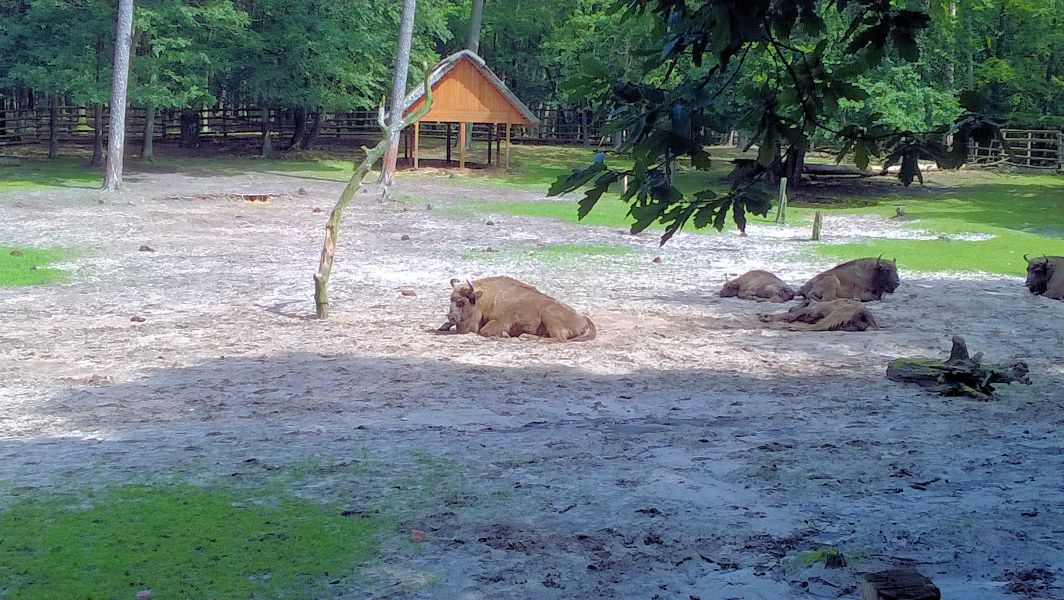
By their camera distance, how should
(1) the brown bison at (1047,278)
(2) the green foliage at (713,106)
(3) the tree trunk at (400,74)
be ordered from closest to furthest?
(2) the green foliage at (713,106)
(1) the brown bison at (1047,278)
(3) the tree trunk at (400,74)

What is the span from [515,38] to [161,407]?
58.9 m

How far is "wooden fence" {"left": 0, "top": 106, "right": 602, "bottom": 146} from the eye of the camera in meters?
47.9

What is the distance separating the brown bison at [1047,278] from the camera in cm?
1703

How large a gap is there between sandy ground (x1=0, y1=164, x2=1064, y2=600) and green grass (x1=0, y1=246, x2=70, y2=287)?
27.0 inches

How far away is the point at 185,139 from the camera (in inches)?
2030

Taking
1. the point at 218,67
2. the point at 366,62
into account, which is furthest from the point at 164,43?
the point at 366,62

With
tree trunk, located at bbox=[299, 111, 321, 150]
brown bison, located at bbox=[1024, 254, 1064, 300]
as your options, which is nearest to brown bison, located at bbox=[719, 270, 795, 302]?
brown bison, located at bbox=[1024, 254, 1064, 300]

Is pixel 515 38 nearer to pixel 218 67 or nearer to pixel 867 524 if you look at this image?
pixel 218 67

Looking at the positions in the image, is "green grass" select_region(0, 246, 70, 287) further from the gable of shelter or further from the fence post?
the fence post

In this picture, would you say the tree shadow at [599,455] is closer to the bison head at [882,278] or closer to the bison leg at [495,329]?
the bison leg at [495,329]

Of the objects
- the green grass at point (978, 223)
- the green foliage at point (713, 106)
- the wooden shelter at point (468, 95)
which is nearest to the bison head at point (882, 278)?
the green grass at point (978, 223)

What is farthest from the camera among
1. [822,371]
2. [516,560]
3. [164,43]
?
[164,43]

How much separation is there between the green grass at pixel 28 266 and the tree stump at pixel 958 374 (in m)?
13.2

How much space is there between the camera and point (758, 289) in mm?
16688
